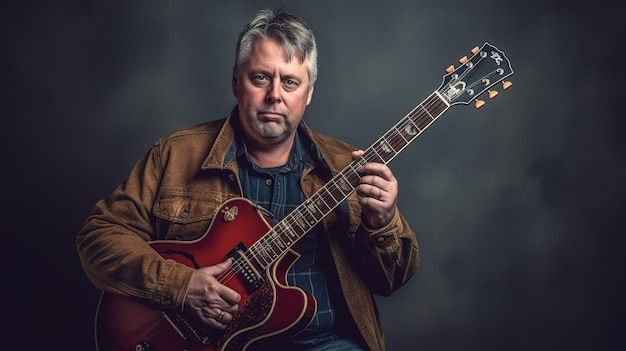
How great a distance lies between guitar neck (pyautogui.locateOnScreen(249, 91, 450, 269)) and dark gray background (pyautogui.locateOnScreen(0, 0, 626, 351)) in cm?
123

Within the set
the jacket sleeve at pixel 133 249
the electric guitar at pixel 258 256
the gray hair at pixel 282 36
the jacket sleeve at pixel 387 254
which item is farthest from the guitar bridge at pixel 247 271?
the gray hair at pixel 282 36

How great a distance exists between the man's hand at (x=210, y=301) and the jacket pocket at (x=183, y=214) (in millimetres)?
287

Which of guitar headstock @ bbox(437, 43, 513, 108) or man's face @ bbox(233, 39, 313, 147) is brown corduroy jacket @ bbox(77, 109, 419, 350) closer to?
man's face @ bbox(233, 39, 313, 147)

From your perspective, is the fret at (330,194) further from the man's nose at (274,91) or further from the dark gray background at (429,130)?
the dark gray background at (429,130)

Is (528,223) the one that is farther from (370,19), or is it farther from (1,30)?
(1,30)

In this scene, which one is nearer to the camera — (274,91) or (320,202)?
(320,202)

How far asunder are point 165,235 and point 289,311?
2.05 feet

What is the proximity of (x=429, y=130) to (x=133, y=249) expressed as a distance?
1.86m

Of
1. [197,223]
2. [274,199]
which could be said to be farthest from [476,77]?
[197,223]

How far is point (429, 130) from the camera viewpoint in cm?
367

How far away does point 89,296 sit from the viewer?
3469 millimetres

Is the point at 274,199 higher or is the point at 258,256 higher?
the point at 274,199

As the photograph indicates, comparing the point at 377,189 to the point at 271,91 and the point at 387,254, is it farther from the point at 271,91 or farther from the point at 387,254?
the point at 271,91

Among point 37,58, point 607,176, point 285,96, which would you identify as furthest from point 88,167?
point 607,176
